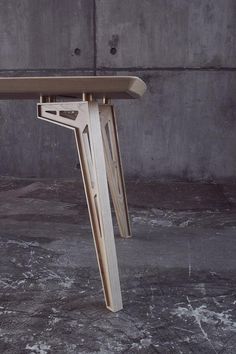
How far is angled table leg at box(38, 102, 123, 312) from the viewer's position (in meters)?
0.94

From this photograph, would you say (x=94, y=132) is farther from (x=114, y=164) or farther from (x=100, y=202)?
(x=114, y=164)

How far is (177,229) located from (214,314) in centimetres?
69

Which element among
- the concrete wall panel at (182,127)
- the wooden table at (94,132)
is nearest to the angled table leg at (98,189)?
the wooden table at (94,132)

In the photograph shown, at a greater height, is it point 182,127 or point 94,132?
point 94,132

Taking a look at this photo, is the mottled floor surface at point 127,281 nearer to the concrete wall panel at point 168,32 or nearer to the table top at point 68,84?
the table top at point 68,84

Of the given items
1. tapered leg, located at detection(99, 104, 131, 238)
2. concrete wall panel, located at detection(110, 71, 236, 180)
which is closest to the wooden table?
tapered leg, located at detection(99, 104, 131, 238)

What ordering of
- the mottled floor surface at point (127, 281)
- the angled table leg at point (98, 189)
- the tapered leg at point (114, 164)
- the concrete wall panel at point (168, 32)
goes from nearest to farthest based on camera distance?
the mottled floor surface at point (127, 281) → the angled table leg at point (98, 189) → the tapered leg at point (114, 164) → the concrete wall panel at point (168, 32)

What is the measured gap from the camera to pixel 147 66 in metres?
2.49

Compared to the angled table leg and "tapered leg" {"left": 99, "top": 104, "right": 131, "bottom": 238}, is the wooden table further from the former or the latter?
"tapered leg" {"left": 99, "top": 104, "right": 131, "bottom": 238}

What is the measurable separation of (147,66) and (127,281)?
1.70 meters

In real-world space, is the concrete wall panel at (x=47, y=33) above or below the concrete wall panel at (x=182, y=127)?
above

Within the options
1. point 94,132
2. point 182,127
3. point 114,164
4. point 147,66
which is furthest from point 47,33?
point 94,132

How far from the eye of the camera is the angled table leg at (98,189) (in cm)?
94

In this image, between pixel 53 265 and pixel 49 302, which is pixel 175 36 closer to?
pixel 53 265
